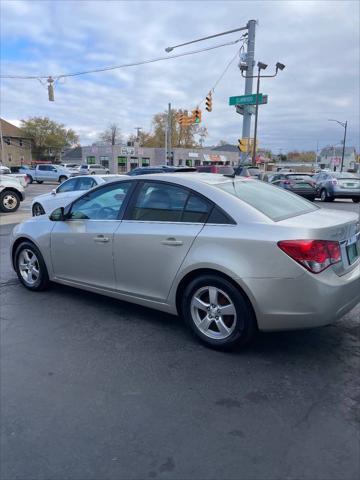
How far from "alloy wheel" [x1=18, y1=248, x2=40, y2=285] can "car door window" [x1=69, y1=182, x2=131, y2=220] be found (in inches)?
37.2

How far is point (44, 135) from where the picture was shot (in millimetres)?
77625

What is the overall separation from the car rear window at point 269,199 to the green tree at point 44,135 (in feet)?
262

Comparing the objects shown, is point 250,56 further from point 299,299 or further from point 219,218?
point 299,299

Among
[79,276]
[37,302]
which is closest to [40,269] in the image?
[37,302]

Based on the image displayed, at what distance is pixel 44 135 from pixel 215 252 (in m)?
81.6

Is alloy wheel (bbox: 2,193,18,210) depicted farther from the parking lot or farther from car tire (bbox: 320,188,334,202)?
car tire (bbox: 320,188,334,202)

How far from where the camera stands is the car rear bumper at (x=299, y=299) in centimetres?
310

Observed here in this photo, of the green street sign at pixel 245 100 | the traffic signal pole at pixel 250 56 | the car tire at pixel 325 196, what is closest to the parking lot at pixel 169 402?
the green street sign at pixel 245 100

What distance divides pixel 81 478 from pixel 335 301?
222 centimetres

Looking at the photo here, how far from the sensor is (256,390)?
2947 mm

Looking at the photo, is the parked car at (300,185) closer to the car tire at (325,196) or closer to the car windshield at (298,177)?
the car windshield at (298,177)

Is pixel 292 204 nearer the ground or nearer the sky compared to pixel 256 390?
nearer the sky

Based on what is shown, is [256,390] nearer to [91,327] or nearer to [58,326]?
[91,327]

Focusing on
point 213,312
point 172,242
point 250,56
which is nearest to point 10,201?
point 250,56
